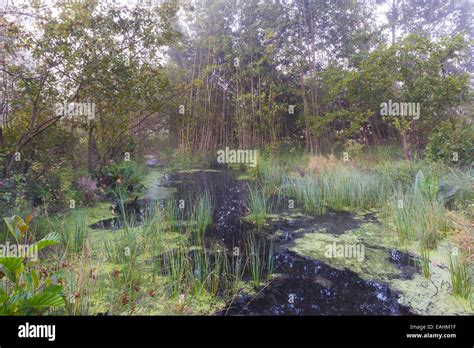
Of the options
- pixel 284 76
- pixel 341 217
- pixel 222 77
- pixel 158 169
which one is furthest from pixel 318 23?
pixel 341 217

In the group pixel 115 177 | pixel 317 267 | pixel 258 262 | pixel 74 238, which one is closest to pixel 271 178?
pixel 115 177

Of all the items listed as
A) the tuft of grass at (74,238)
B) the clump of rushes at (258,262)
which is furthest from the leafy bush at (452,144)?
the tuft of grass at (74,238)

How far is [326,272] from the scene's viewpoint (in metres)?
1.94

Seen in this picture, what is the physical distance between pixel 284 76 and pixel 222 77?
182 centimetres

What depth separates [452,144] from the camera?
4.49 meters

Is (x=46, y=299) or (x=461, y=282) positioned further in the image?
(x=461, y=282)

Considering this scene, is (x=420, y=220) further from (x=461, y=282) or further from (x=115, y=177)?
(x=115, y=177)

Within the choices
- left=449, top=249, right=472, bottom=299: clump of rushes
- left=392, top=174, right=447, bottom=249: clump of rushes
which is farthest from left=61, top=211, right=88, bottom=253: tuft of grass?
left=392, top=174, right=447, bottom=249: clump of rushes

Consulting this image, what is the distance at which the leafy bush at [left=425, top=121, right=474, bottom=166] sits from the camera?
437 cm

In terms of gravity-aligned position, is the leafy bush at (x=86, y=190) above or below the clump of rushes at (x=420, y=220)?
above

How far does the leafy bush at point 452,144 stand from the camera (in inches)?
172

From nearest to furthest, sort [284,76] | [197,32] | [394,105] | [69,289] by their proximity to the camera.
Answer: [69,289], [394,105], [197,32], [284,76]

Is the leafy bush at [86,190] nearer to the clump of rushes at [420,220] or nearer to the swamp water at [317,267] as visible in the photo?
the swamp water at [317,267]

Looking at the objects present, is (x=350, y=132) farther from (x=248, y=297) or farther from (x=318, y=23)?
(x=248, y=297)
